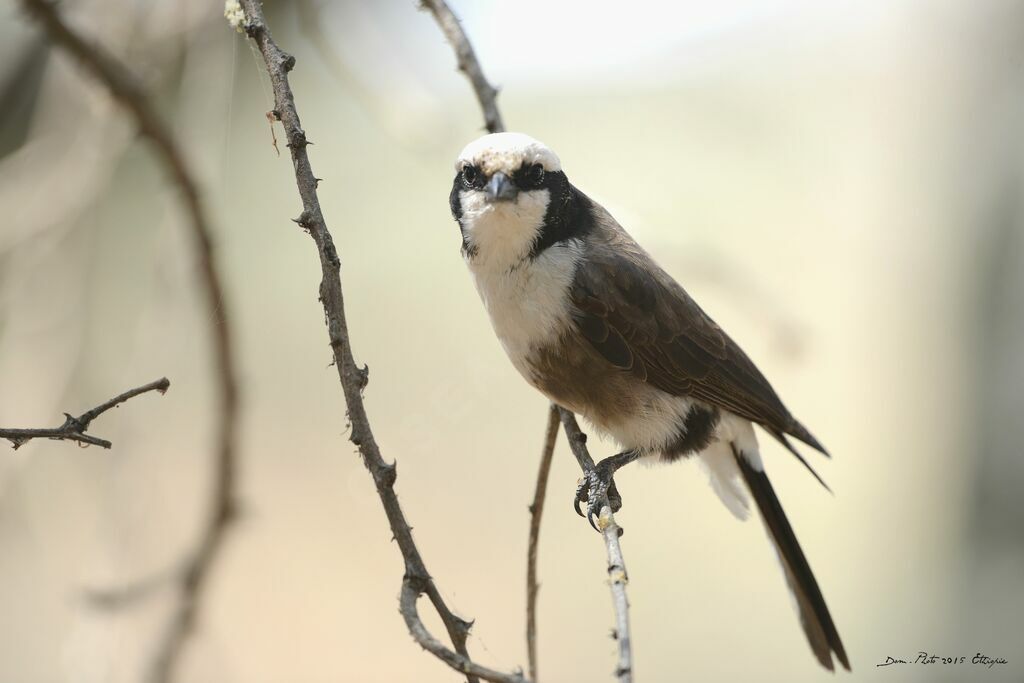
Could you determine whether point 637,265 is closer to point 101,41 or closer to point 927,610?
point 101,41

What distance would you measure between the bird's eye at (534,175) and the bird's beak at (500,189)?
0.17ft

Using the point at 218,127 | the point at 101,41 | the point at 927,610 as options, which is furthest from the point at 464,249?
the point at 927,610

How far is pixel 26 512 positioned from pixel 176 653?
0.75 m

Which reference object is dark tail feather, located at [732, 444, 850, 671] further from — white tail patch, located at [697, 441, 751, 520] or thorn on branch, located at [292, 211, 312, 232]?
thorn on branch, located at [292, 211, 312, 232]

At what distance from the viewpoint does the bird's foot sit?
6.86 ft

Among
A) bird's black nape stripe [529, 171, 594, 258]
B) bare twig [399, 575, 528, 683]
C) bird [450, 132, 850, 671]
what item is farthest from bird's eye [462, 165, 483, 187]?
bare twig [399, 575, 528, 683]

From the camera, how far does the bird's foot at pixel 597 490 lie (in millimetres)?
2092

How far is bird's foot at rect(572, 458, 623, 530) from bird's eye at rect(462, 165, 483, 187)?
71cm

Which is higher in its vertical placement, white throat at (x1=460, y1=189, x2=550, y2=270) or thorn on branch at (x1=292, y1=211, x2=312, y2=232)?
white throat at (x1=460, y1=189, x2=550, y2=270)

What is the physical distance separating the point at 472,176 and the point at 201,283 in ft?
2.32

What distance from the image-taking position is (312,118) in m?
3.45

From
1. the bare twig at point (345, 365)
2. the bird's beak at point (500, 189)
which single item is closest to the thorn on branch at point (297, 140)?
the bare twig at point (345, 365)

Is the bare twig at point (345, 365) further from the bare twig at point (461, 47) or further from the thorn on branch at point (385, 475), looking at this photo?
the bare twig at point (461, 47)

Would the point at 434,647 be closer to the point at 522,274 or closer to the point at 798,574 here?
the point at 522,274
